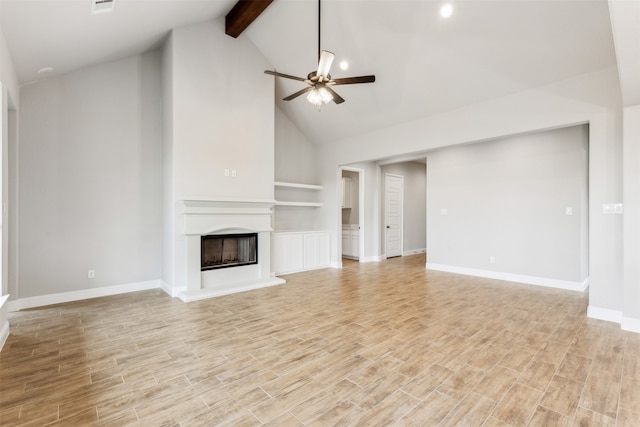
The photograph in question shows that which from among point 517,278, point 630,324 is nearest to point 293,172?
point 517,278

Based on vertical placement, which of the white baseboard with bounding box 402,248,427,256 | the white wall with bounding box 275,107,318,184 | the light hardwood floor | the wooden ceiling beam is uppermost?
the wooden ceiling beam

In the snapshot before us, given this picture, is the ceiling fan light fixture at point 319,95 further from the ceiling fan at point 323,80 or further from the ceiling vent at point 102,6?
the ceiling vent at point 102,6

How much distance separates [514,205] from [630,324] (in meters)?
2.63

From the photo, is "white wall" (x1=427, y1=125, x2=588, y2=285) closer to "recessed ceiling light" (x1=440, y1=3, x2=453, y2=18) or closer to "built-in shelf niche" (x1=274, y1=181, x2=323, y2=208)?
"built-in shelf niche" (x1=274, y1=181, x2=323, y2=208)

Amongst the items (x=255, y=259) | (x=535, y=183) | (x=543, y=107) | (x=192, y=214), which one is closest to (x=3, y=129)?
(x=192, y=214)

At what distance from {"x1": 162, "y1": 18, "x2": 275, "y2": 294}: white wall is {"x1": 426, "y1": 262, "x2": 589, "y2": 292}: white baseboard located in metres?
3.97

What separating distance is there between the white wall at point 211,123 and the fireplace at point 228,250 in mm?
405

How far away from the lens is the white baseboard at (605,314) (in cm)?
341

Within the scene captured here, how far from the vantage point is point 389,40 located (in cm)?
424

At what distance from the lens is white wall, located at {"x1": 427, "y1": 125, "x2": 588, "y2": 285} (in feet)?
16.0

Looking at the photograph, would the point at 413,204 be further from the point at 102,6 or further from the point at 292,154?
the point at 102,6

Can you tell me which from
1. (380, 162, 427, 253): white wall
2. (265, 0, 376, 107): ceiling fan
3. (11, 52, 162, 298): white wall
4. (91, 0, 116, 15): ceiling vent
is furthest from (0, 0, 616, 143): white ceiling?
(380, 162, 427, 253): white wall

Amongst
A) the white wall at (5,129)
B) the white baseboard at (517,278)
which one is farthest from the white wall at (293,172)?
the white wall at (5,129)

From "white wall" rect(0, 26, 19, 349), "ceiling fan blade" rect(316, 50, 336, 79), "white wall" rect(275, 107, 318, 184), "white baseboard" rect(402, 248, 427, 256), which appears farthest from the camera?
"white baseboard" rect(402, 248, 427, 256)
